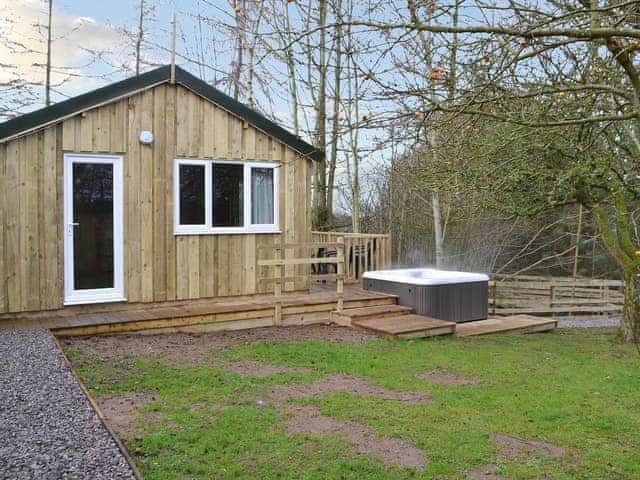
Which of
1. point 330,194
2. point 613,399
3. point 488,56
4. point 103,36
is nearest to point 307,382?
point 613,399

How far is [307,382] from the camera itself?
210 inches

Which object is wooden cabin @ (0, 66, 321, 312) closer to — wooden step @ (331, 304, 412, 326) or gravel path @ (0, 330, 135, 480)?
wooden step @ (331, 304, 412, 326)

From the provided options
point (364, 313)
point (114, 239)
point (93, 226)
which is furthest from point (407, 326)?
point (93, 226)

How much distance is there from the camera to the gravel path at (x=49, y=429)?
117 inches

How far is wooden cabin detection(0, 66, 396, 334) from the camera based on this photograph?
6.87 m

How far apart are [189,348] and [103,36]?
11494 millimetres

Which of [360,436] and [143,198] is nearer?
[360,436]

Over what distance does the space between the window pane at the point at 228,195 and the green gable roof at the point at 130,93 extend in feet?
2.52

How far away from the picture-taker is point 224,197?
27.0ft

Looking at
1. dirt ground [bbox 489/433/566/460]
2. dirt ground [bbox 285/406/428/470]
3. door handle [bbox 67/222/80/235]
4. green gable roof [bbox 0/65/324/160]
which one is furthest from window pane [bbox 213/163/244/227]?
dirt ground [bbox 489/433/566/460]

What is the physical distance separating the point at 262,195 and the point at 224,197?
62cm

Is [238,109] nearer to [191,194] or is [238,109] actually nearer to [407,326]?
[191,194]

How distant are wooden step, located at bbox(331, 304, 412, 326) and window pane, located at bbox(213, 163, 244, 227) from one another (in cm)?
196

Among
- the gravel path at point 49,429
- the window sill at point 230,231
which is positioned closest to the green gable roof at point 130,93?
the window sill at point 230,231
